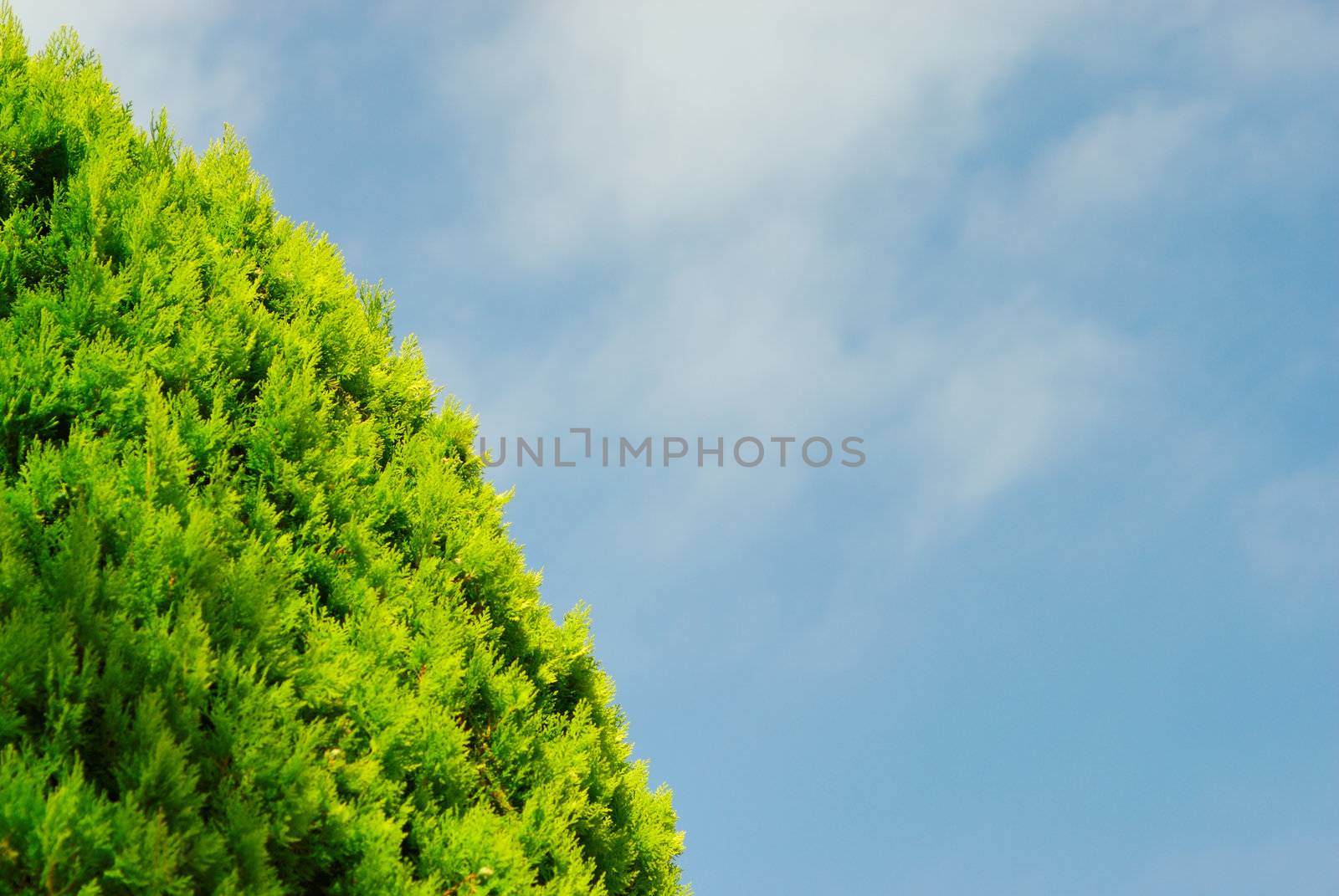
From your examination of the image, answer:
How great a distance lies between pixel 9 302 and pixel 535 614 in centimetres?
358

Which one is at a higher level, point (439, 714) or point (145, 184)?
point (145, 184)

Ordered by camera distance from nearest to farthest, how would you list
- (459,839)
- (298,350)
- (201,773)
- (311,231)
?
(201,773), (459,839), (298,350), (311,231)

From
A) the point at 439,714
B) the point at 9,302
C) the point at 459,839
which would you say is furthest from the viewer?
the point at 9,302

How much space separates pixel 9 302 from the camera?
5332 mm

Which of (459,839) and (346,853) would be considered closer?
(346,853)

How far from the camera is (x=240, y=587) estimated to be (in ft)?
14.5

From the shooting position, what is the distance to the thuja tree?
12.3 feet

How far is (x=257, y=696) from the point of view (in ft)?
13.5

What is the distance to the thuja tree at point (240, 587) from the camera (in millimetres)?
3756

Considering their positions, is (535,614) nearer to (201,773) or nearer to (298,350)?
(298,350)

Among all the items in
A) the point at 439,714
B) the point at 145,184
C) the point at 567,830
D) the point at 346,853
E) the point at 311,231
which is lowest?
the point at 346,853

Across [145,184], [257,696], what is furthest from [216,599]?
[145,184]

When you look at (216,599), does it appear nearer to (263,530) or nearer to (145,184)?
(263,530)

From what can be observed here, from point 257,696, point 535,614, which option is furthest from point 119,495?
point 535,614
